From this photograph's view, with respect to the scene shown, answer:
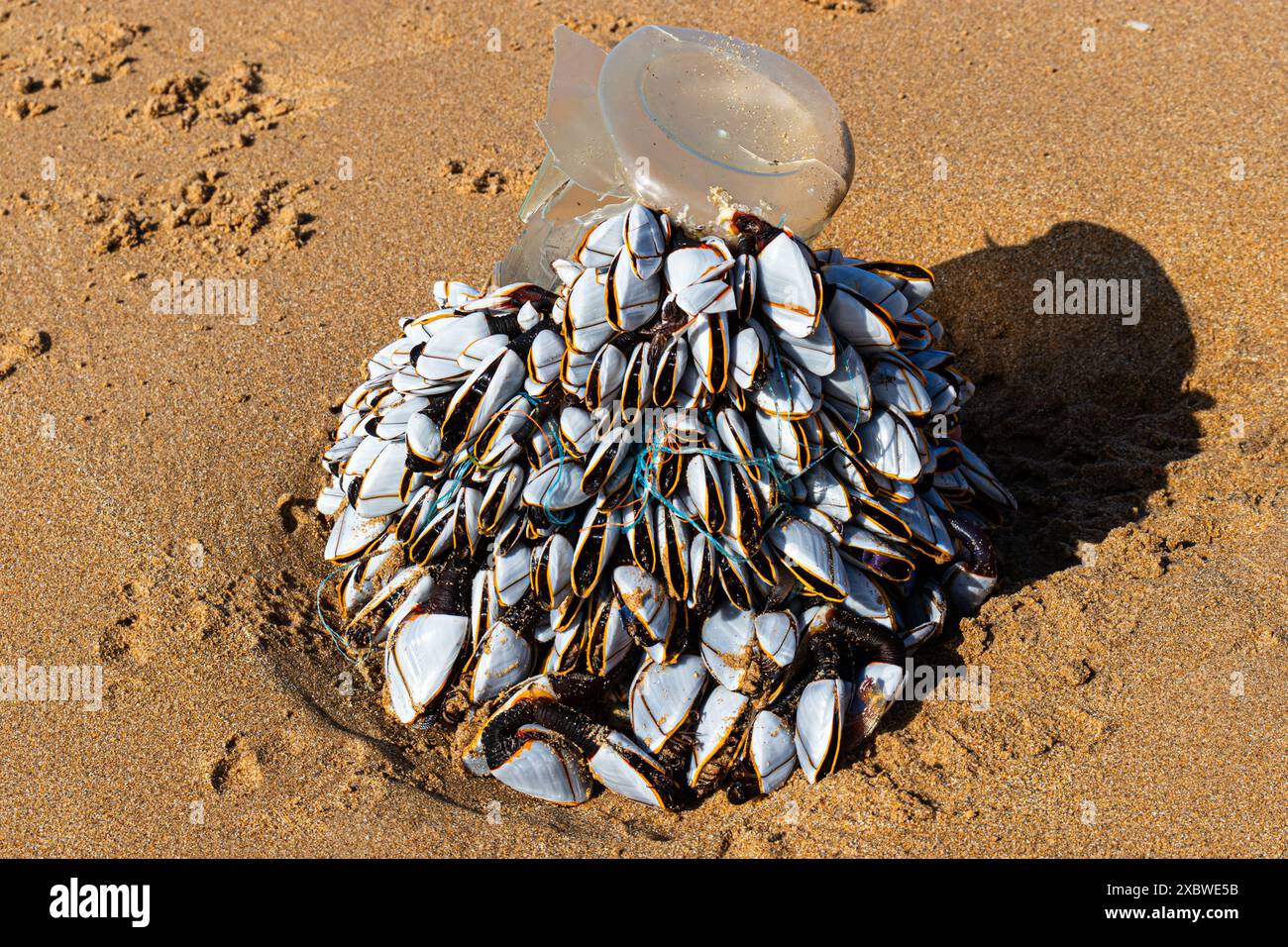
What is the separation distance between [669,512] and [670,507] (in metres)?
0.03

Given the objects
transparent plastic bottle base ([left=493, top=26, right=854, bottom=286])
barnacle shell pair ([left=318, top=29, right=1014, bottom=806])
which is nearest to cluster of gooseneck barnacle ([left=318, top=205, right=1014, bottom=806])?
barnacle shell pair ([left=318, top=29, right=1014, bottom=806])

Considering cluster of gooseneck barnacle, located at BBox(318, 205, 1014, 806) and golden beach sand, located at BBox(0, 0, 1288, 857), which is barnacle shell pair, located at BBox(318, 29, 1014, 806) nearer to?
cluster of gooseneck barnacle, located at BBox(318, 205, 1014, 806)

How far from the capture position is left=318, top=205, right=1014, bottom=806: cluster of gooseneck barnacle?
2742mm

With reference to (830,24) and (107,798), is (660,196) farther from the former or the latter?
(830,24)

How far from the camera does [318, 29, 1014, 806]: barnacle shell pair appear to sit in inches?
108

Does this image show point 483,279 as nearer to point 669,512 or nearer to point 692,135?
point 692,135

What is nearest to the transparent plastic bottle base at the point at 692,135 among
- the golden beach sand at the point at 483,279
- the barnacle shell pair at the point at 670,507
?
the barnacle shell pair at the point at 670,507

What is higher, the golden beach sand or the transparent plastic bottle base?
the transparent plastic bottle base

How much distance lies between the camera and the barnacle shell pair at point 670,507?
275 cm

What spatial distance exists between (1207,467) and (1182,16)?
3372 mm

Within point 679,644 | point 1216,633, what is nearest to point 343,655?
point 679,644

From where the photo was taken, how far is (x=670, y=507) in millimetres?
2910

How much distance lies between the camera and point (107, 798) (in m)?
2.88

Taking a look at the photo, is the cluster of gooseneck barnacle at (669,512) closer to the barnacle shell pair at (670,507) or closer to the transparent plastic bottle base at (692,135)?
the barnacle shell pair at (670,507)
